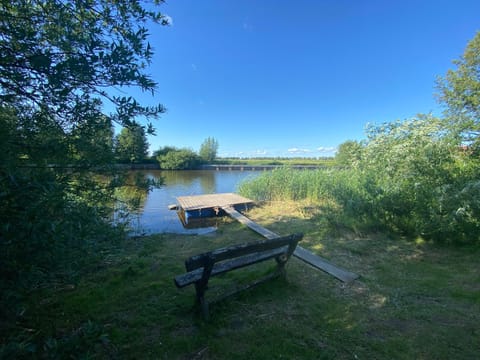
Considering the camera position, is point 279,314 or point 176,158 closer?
point 279,314

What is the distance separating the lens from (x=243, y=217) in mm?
6992

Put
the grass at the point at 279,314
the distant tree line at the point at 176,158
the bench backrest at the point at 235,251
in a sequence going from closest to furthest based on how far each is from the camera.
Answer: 1. the grass at the point at 279,314
2. the bench backrest at the point at 235,251
3. the distant tree line at the point at 176,158

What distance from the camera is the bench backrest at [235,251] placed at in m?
2.02

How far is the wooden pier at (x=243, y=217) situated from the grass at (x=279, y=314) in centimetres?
17

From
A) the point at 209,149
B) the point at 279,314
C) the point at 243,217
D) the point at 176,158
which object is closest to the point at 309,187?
the point at 243,217

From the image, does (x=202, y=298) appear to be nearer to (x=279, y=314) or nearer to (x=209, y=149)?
(x=279, y=314)

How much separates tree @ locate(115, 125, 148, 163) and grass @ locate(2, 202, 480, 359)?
130cm

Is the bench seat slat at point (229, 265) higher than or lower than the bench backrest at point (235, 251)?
lower

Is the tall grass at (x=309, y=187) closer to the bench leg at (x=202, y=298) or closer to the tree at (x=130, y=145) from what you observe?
the bench leg at (x=202, y=298)

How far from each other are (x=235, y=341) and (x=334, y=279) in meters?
1.81

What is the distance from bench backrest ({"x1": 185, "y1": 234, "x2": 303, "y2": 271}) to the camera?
2023 millimetres

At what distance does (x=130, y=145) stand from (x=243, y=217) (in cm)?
515

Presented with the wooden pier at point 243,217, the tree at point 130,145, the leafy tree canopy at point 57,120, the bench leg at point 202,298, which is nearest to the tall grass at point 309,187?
the wooden pier at point 243,217

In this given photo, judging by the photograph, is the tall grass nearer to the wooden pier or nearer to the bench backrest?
the wooden pier
